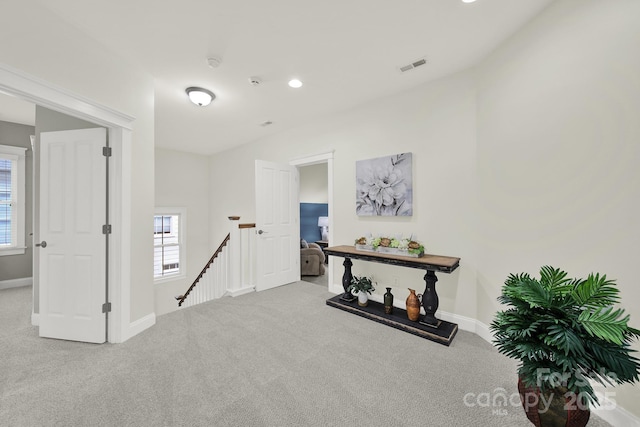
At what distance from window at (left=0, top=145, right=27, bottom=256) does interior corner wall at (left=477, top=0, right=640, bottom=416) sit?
6961 millimetres

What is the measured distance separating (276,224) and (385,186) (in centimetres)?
190

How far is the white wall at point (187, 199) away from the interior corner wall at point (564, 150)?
20.2ft

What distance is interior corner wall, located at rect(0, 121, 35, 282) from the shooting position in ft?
13.1

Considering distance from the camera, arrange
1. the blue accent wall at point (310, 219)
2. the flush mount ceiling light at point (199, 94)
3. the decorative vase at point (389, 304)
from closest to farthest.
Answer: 1. the decorative vase at point (389, 304)
2. the flush mount ceiling light at point (199, 94)
3. the blue accent wall at point (310, 219)

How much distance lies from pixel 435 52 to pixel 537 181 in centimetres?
149

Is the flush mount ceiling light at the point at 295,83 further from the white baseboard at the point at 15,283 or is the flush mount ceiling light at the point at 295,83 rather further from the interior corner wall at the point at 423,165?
the white baseboard at the point at 15,283

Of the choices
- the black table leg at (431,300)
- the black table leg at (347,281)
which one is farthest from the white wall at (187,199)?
the black table leg at (431,300)

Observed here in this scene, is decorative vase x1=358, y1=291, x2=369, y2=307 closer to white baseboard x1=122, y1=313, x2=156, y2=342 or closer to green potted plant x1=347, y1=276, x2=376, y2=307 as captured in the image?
green potted plant x1=347, y1=276, x2=376, y2=307

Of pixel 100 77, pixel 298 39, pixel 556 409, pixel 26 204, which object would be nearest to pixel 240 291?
pixel 100 77

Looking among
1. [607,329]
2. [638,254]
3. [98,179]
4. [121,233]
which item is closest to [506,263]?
[638,254]

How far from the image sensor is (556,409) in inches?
47.4

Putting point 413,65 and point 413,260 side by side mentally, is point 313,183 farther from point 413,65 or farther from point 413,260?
point 413,260

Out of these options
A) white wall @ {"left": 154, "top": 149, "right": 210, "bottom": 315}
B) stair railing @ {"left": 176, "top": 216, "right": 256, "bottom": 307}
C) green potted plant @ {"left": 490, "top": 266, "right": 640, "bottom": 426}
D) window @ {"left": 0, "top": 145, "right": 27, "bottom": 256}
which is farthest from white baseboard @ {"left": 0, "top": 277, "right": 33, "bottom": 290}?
green potted plant @ {"left": 490, "top": 266, "right": 640, "bottom": 426}

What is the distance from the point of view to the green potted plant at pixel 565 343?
3.46ft
